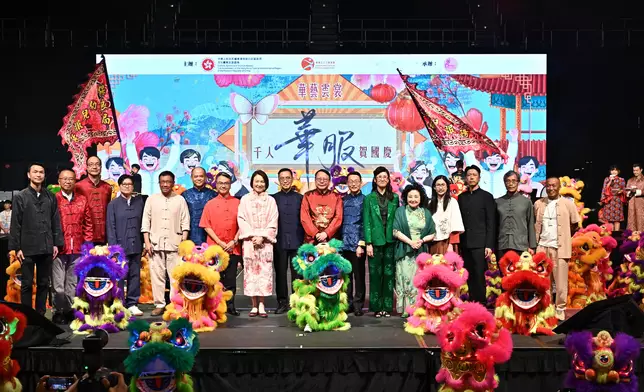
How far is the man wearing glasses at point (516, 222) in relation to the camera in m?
6.25

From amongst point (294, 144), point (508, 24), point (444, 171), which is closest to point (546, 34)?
point (508, 24)

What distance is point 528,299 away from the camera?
5449 millimetres

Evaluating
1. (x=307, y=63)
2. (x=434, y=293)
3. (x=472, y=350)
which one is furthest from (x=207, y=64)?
(x=472, y=350)

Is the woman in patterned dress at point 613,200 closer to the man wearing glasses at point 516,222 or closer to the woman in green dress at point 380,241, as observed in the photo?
the man wearing glasses at point 516,222

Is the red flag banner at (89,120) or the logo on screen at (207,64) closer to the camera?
the red flag banner at (89,120)

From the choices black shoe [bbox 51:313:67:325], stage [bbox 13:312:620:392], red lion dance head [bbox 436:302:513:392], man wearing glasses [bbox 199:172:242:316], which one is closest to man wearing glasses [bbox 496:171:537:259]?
stage [bbox 13:312:620:392]

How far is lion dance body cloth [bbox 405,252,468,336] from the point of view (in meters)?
5.38

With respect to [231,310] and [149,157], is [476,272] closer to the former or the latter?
[231,310]

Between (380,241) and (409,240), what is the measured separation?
0.26 m

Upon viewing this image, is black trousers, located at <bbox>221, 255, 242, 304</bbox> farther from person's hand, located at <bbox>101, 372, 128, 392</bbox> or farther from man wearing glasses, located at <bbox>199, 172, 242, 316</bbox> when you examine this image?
person's hand, located at <bbox>101, 372, 128, 392</bbox>

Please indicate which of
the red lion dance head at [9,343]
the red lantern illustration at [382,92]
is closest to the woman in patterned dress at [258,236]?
the red lion dance head at [9,343]

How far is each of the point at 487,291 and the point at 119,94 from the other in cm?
646

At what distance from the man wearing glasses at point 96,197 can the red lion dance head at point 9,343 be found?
199cm

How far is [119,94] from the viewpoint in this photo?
10477 mm
